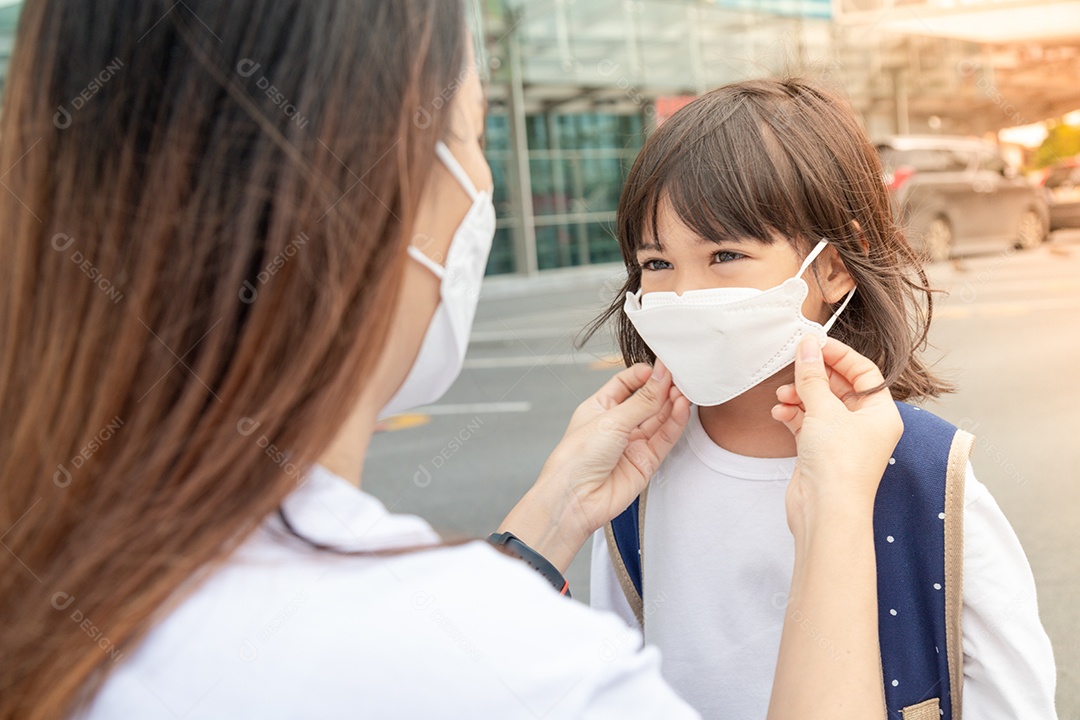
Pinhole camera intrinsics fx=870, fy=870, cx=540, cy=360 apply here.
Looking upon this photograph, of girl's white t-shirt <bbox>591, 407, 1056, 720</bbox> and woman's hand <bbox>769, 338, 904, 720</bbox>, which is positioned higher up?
woman's hand <bbox>769, 338, 904, 720</bbox>

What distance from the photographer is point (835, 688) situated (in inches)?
35.2

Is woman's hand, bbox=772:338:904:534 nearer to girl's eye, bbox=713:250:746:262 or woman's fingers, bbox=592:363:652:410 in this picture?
girl's eye, bbox=713:250:746:262

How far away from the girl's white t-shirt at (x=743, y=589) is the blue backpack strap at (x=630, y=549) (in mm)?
19

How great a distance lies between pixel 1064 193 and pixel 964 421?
9.26 metres

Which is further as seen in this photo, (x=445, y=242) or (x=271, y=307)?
(x=445, y=242)

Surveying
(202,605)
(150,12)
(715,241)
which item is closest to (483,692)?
(202,605)

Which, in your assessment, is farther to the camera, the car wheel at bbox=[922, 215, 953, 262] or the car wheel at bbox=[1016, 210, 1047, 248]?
the car wheel at bbox=[1016, 210, 1047, 248]

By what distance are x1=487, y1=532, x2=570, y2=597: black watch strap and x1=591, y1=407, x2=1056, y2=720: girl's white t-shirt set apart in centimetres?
30

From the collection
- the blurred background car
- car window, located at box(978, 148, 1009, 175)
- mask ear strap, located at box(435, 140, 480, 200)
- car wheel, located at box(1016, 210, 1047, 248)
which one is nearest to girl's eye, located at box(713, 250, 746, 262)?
mask ear strap, located at box(435, 140, 480, 200)

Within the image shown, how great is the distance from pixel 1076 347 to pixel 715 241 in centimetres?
592

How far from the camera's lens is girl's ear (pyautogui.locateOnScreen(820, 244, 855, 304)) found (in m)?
1.50

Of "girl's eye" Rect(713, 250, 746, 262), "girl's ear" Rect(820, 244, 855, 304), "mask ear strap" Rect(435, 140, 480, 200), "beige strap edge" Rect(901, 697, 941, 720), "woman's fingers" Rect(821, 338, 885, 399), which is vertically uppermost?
"mask ear strap" Rect(435, 140, 480, 200)

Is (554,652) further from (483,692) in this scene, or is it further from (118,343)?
(118,343)

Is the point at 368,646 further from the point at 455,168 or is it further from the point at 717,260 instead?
the point at 717,260
